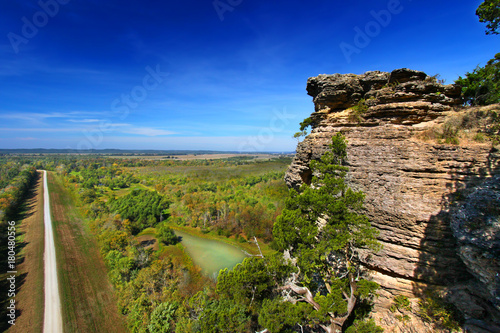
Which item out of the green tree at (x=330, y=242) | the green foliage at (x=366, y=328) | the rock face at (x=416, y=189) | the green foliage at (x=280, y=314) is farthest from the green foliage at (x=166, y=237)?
the rock face at (x=416, y=189)

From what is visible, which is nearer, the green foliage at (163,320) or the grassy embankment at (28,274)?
the green foliage at (163,320)

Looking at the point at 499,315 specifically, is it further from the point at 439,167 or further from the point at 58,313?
the point at 58,313

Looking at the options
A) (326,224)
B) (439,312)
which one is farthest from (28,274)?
(439,312)

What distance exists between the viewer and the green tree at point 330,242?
8070 millimetres

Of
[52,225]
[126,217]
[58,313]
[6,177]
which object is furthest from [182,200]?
[6,177]

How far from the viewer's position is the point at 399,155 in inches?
355

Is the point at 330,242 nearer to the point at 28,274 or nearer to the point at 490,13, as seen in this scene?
the point at 490,13

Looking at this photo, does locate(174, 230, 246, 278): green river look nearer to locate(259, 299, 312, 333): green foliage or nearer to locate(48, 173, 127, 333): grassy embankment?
locate(48, 173, 127, 333): grassy embankment

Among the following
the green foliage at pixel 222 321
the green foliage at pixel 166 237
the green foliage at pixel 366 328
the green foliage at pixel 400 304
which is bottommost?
the green foliage at pixel 166 237

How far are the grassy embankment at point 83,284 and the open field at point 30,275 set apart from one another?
1.78 meters

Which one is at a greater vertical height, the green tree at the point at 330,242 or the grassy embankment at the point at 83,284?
the green tree at the point at 330,242

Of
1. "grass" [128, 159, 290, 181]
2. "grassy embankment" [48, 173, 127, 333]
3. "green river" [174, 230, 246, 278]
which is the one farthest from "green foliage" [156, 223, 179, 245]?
"grass" [128, 159, 290, 181]

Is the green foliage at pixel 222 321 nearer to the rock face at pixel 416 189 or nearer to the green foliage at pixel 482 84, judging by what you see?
the rock face at pixel 416 189

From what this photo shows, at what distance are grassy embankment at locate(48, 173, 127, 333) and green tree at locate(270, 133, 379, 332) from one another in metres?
19.1
